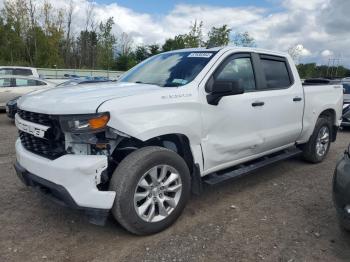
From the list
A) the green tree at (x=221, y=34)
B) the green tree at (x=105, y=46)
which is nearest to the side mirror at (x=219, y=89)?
the green tree at (x=221, y=34)

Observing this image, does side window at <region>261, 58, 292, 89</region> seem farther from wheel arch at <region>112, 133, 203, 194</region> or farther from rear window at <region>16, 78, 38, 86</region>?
rear window at <region>16, 78, 38, 86</region>

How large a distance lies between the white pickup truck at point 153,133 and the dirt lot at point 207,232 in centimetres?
28

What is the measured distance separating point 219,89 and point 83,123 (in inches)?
58.0

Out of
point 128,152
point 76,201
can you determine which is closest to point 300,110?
point 128,152

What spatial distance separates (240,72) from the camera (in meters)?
4.24

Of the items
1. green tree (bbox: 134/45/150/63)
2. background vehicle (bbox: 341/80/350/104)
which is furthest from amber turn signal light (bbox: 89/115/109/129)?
green tree (bbox: 134/45/150/63)

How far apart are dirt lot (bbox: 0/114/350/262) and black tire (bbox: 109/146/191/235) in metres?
0.14

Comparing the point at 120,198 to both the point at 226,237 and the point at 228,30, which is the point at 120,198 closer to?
the point at 226,237

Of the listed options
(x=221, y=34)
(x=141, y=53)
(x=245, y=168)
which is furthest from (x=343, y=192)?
(x=141, y=53)

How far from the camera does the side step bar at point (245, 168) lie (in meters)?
3.86

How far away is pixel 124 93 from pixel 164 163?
76cm

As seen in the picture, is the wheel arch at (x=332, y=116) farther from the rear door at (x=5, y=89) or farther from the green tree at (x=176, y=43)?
the green tree at (x=176, y=43)

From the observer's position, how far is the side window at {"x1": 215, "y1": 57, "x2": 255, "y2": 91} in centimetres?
397

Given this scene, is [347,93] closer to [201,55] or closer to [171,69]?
[201,55]
